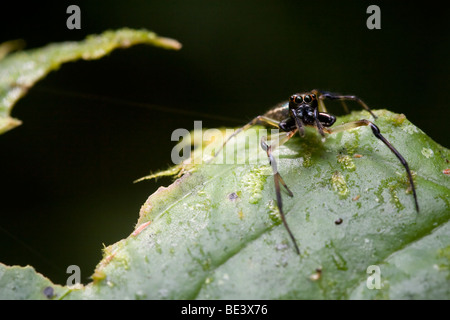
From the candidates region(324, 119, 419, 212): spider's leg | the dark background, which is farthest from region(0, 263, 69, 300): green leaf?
region(324, 119, 419, 212): spider's leg

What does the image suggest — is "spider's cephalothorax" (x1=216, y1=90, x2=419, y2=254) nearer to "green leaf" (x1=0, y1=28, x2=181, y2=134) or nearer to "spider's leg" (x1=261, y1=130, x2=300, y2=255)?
"spider's leg" (x1=261, y1=130, x2=300, y2=255)

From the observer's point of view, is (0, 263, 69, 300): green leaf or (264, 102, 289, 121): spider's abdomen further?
(264, 102, 289, 121): spider's abdomen

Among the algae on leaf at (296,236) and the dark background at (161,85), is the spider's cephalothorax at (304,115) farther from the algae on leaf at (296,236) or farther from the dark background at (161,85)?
the dark background at (161,85)

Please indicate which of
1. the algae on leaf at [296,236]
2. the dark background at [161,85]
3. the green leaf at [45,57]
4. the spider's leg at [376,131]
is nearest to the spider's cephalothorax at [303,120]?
the spider's leg at [376,131]

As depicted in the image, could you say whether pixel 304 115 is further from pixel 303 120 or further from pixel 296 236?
pixel 296 236
